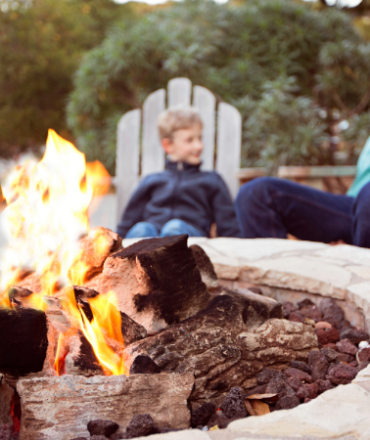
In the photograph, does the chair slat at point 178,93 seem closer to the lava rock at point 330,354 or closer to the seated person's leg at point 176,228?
the seated person's leg at point 176,228

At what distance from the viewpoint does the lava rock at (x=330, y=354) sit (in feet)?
3.86

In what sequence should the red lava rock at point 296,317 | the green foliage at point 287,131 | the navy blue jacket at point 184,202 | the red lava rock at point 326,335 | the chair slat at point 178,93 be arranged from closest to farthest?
1. the red lava rock at point 326,335
2. the red lava rock at point 296,317
3. the navy blue jacket at point 184,202
4. the chair slat at point 178,93
5. the green foliage at point 287,131

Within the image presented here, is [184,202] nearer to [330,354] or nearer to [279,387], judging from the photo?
[330,354]

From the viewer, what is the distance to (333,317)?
4.66ft

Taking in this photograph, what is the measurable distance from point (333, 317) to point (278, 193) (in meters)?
0.99

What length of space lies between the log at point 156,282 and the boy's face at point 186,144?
1.78 metres

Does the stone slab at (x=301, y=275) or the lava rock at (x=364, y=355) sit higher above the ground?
the stone slab at (x=301, y=275)

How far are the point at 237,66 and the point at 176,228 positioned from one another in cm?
371

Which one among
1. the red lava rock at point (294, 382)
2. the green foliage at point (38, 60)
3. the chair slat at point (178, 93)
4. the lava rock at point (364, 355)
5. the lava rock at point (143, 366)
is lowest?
the red lava rock at point (294, 382)

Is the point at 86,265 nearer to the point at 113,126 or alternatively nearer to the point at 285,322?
the point at 285,322

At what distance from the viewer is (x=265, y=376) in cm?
110

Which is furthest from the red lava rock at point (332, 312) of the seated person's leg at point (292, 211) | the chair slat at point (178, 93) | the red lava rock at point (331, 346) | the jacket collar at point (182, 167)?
the chair slat at point (178, 93)

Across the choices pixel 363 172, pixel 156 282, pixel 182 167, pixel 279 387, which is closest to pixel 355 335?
pixel 279 387

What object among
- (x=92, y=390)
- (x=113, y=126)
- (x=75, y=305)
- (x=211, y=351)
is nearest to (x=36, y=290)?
(x=75, y=305)
